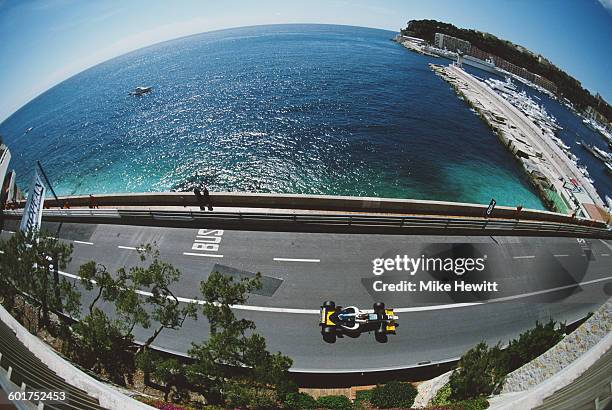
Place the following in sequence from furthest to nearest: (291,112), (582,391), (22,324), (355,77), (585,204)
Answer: (355,77), (291,112), (585,204), (22,324), (582,391)

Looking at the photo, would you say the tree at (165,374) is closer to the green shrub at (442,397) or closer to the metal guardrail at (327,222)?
the metal guardrail at (327,222)

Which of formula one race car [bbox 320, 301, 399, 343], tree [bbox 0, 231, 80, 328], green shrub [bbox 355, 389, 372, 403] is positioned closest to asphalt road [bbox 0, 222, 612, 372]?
formula one race car [bbox 320, 301, 399, 343]

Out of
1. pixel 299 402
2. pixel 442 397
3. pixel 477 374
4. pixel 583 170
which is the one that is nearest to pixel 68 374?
pixel 299 402

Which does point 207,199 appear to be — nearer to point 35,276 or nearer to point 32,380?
point 35,276

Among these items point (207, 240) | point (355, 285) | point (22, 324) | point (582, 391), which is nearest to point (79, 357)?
point (22, 324)

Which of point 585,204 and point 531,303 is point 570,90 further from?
point 531,303

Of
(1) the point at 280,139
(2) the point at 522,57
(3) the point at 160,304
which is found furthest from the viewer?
(2) the point at 522,57

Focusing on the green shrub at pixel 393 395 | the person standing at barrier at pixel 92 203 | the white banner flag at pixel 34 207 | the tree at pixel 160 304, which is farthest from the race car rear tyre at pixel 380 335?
the person standing at barrier at pixel 92 203
